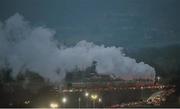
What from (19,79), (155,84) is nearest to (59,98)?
(19,79)

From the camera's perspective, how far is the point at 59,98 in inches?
181

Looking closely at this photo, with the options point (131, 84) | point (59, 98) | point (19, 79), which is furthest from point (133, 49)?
point (19, 79)

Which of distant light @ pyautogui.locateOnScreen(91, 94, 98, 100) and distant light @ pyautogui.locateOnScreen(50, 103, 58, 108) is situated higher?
distant light @ pyautogui.locateOnScreen(91, 94, 98, 100)

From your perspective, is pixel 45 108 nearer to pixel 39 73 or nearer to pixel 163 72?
pixel 39 73

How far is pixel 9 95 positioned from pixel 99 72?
1.33m

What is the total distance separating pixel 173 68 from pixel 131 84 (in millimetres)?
599

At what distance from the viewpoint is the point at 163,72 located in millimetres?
4445

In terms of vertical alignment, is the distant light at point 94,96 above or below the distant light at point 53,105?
above

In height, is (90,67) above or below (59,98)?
above

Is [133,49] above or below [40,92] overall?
above

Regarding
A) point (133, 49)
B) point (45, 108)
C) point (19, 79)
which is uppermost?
point (133, 49)

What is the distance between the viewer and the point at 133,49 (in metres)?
4.42

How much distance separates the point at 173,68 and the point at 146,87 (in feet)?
1.44

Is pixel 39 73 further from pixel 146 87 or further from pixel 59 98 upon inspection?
pixel 146 87
